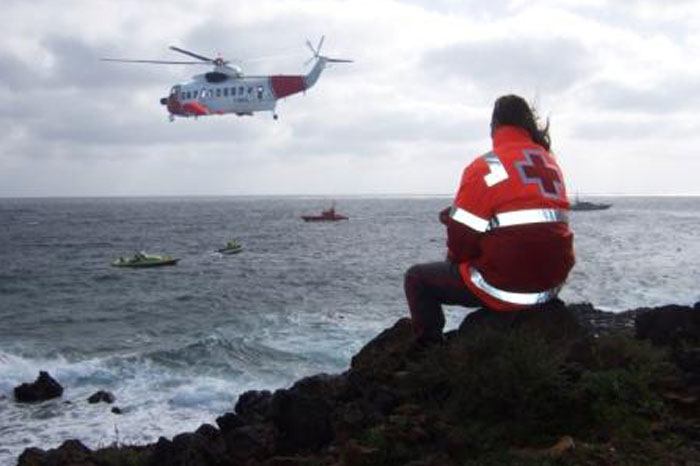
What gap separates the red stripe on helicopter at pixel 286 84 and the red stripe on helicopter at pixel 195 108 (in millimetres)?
3905

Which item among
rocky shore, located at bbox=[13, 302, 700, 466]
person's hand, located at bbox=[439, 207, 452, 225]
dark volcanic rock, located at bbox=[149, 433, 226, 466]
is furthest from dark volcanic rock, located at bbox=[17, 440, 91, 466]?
person's hand, located at bbox=[439, 207, 452, 225]

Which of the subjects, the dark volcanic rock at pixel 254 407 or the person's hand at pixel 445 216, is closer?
the person's hand at pixel 445 216

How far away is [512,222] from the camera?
5.85m

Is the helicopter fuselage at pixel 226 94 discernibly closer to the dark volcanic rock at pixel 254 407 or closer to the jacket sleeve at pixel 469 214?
the dark volcanic rock at pixel 254 407

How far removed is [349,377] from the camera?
8.13 metres

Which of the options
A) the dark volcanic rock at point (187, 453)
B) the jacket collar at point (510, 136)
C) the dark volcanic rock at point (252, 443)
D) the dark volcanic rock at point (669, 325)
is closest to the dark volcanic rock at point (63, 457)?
the dark volcanic rock at point (187, 453)

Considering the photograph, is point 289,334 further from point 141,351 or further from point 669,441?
point 669,441

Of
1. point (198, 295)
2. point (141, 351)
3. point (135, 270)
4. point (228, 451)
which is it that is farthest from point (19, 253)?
point (228, 451)

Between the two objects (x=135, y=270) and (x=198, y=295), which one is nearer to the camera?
(x=198, y=295)

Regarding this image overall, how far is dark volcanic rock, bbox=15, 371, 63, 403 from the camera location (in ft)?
58.3

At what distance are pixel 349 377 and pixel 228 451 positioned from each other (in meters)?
1.47

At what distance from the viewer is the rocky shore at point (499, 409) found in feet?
18.1

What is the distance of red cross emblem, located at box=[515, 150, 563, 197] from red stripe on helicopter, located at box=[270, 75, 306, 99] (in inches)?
1441

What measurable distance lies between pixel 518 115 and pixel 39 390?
15.4m
